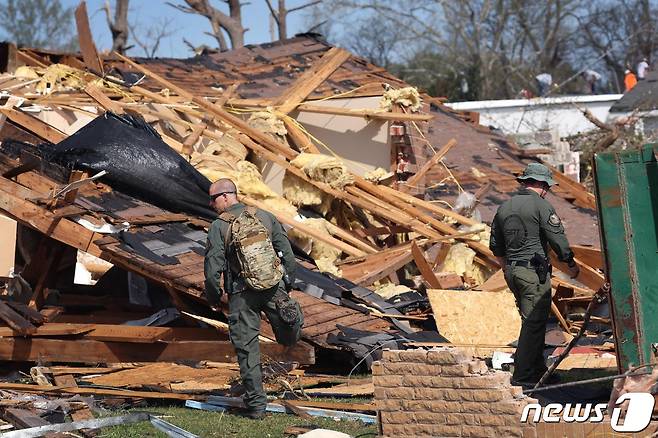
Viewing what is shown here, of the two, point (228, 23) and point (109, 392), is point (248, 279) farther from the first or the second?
point (228, 23)

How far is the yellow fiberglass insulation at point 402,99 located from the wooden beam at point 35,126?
4.71 metres

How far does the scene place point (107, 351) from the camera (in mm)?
9930

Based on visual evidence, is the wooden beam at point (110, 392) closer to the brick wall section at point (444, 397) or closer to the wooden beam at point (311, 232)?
the brick wall section at point (444, 397)

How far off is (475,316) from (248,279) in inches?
148

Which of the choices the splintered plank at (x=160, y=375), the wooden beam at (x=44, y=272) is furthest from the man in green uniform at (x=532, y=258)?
the wooden beam at (x=44, y=272)

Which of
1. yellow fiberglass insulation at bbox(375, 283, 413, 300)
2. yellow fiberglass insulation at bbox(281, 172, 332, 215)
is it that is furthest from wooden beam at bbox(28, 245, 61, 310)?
yellow fiberglass insulation at bbox(375, 283, 413, 300)

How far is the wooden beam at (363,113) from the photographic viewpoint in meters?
14.9

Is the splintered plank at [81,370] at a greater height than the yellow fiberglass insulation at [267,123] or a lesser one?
lesser

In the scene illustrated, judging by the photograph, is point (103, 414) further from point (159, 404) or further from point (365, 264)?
point (365, 264)

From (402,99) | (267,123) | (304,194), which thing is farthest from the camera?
(402,99)

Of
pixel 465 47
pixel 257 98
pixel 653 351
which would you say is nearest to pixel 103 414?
pixel 653 351

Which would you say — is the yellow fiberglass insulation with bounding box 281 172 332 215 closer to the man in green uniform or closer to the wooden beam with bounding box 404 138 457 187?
the wooden beam with bounding box 404 138 457 187

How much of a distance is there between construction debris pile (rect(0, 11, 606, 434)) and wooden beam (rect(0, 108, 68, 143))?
25mm

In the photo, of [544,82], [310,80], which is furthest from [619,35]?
[310,80]
